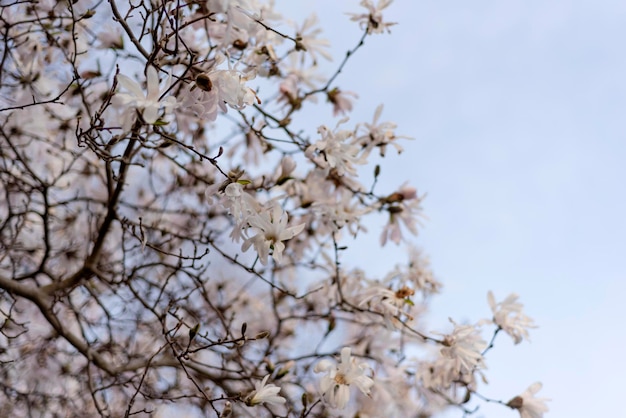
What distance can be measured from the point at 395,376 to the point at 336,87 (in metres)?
0.99

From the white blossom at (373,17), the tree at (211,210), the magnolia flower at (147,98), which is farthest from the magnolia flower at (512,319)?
the magnolia flower at (147,98)

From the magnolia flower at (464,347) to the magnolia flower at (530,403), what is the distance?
0.17m

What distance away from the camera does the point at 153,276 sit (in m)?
2.92

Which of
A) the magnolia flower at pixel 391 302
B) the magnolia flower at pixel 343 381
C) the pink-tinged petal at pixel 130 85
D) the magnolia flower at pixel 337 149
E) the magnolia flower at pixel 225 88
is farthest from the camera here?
the magnolia flower at pixel 391 302

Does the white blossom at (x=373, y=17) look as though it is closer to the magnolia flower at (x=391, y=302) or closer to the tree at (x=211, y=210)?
the tree at (x=211, y=210)

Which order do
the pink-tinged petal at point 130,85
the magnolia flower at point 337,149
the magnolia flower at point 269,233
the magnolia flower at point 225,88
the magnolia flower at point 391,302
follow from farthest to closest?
the magnolia flower at point 391,302
the magnolia flower at point 337,149
the magnolia flower at point 269,233
the magnolia flower at point 225,88
the pink-tinged petal at point 130,85

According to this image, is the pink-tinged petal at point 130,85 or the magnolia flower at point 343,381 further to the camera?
the magnolia flower at point 343,381

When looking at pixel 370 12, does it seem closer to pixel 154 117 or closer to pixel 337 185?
pixel 337 185

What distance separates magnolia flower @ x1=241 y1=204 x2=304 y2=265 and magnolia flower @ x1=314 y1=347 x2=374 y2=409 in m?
0.33

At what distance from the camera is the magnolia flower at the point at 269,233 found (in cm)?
137

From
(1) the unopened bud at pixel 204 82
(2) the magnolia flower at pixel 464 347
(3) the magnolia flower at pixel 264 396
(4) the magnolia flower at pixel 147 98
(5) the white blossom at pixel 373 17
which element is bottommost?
(3) the magnolia flower at pixel 264 396

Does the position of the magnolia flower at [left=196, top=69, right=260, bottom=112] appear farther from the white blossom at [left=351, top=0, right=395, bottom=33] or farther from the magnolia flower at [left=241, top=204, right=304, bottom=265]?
the white blossom at [left=351, top=0, right=395, bottom=33]

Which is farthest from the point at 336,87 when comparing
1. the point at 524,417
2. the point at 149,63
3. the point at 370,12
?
the point at 524,417

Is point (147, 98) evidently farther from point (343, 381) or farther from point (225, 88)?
point (343, 381)
